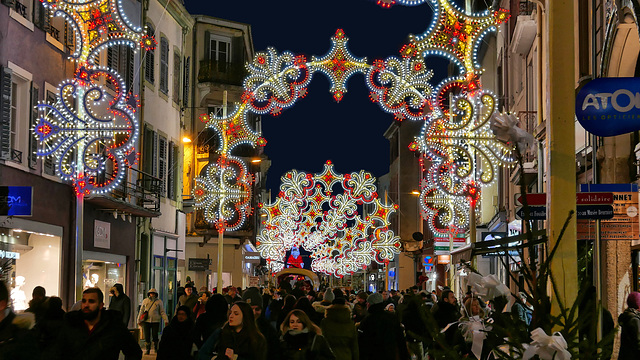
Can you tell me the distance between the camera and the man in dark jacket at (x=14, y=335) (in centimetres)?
679

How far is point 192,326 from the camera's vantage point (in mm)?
12312

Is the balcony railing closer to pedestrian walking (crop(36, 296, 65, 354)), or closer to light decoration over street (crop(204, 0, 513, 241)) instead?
light decoration over street (crop(204, 0, 513, 241))

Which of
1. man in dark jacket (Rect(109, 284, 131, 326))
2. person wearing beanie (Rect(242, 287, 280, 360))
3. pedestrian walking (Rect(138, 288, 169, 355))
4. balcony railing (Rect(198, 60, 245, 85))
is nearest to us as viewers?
person wearing beanie (Rect(242, 287, 280, 360))

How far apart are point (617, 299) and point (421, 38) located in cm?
573

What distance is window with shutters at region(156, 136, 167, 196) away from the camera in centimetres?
3231

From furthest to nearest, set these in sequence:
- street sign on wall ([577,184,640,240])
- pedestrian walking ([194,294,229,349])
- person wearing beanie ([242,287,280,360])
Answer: street sign on wall ([577,184,640,240]) < pedestrian walking ([194,294,229,349]) < person wearing beanie ([242,287,280,360])

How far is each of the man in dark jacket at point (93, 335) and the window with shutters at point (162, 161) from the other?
23.8 metres

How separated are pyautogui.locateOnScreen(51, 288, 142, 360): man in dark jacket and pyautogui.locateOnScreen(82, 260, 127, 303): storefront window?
52.9 ft

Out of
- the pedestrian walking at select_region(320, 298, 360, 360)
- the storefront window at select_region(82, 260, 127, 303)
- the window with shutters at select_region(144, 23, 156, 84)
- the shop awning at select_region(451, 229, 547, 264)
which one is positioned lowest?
the pedestrian walking at select_region(320, 298, 360, 360)

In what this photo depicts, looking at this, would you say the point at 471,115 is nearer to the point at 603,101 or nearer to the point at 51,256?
the point at 51,256

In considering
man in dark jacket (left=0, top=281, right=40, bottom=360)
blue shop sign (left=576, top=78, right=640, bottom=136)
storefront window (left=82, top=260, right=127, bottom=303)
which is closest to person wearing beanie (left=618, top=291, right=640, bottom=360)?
blue shop sign (left=576, top=78, right=640, bottom=136)

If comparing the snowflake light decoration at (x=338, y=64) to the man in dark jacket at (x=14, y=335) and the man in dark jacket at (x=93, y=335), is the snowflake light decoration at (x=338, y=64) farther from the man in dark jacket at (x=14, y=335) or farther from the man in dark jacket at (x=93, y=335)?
the man in dark jacket at (x=14, y=335)

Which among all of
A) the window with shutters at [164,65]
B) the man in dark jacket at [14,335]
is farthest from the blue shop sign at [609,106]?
the window with shutters at [164,65]

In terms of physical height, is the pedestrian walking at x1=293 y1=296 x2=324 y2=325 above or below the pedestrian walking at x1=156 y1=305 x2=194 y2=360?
above
